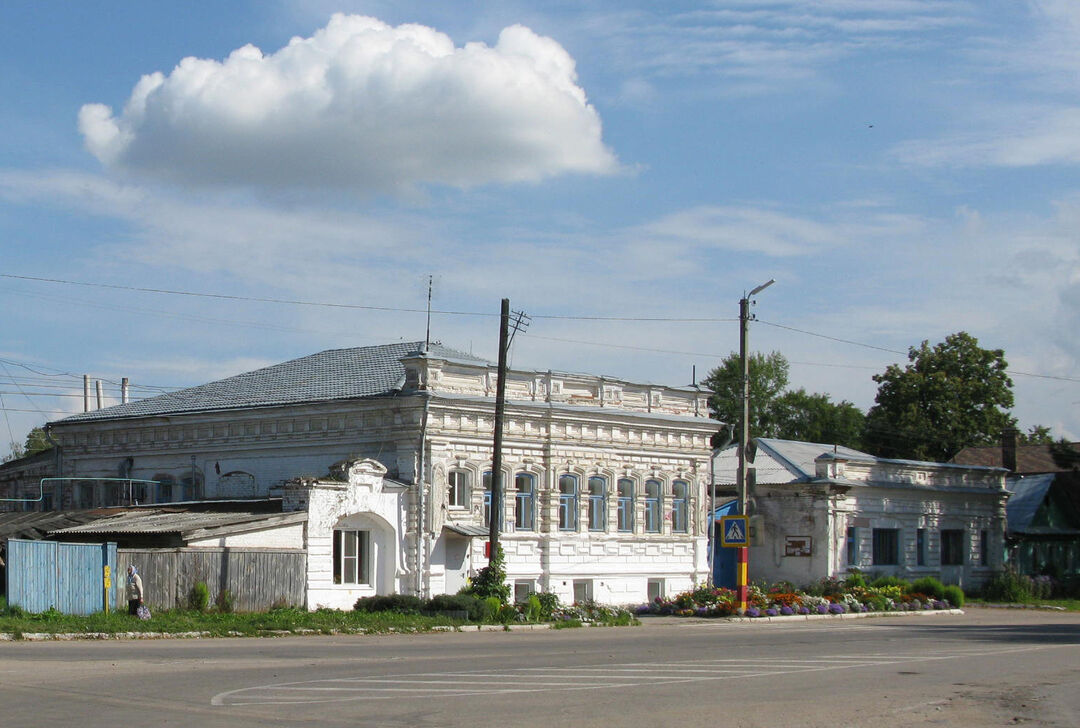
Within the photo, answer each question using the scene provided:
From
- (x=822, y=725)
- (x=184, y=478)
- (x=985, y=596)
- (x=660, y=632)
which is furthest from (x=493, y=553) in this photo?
(x=985, y=596)

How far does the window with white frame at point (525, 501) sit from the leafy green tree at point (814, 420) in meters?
53.2

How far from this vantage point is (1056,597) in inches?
2117

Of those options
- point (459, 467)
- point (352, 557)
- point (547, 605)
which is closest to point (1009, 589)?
point (547, 605)

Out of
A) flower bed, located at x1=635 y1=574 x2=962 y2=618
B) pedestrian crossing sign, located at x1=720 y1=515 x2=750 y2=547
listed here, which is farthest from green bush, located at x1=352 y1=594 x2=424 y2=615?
pedestrian crossing sign, located at x1=720 y1=515 x2=750 y2=547

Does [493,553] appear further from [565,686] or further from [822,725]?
[822,725]

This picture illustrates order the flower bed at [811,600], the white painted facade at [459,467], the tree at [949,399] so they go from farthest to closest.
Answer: the tree at [949,399] → the flower bed at [811,600] → the white painted facade at [459,467]

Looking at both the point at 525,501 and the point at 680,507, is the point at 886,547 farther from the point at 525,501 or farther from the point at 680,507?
the point at 525,501

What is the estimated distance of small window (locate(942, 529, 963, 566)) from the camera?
52.3 meters

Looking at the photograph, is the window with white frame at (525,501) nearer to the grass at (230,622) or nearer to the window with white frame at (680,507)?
the window with white frame at (680,507)

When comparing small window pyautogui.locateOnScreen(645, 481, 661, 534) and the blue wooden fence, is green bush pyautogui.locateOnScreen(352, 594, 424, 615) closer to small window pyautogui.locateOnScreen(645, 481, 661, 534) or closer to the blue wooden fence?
the blue wooden fence

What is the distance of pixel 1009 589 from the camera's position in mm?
50500

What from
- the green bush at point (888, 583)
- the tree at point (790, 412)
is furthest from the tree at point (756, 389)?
the green bush at point (888, 583)

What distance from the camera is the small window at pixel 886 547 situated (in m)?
49.3

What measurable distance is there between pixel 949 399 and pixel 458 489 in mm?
44525
